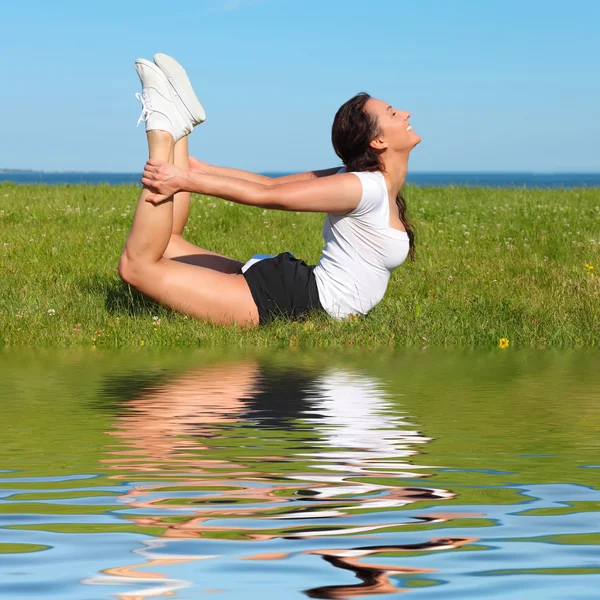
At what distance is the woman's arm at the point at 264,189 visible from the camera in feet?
25.0

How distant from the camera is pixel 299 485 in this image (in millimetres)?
3504

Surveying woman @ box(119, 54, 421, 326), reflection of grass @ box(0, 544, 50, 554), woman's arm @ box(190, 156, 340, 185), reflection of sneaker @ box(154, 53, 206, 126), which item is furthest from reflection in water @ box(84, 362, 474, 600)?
woman's arm @ box(190, 156, 340, 185)

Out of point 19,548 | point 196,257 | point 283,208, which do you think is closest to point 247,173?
point 196,257

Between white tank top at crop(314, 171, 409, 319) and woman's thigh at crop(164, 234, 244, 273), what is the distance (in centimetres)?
107

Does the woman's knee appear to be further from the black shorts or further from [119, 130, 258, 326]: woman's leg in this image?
the black shorts

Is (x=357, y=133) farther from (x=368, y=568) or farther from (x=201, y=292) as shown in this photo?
(x=368, y=568)

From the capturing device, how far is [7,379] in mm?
6230

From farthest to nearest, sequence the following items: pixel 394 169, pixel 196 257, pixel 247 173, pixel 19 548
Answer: pixel 196 257
pixel 247 173
pixel 394 169
pixel 19 548

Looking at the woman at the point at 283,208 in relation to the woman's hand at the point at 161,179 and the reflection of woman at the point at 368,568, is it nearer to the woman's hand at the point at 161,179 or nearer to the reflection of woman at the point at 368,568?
the woman's hand at the point at 161,179

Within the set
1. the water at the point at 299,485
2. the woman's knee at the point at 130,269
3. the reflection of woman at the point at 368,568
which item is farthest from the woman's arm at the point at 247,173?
the reflection of woman at the point at 368,568

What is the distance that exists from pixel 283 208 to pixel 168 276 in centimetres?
135

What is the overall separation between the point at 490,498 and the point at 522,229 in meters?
12.2

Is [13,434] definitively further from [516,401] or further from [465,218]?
[465,218]

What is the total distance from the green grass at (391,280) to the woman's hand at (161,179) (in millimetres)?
1175
